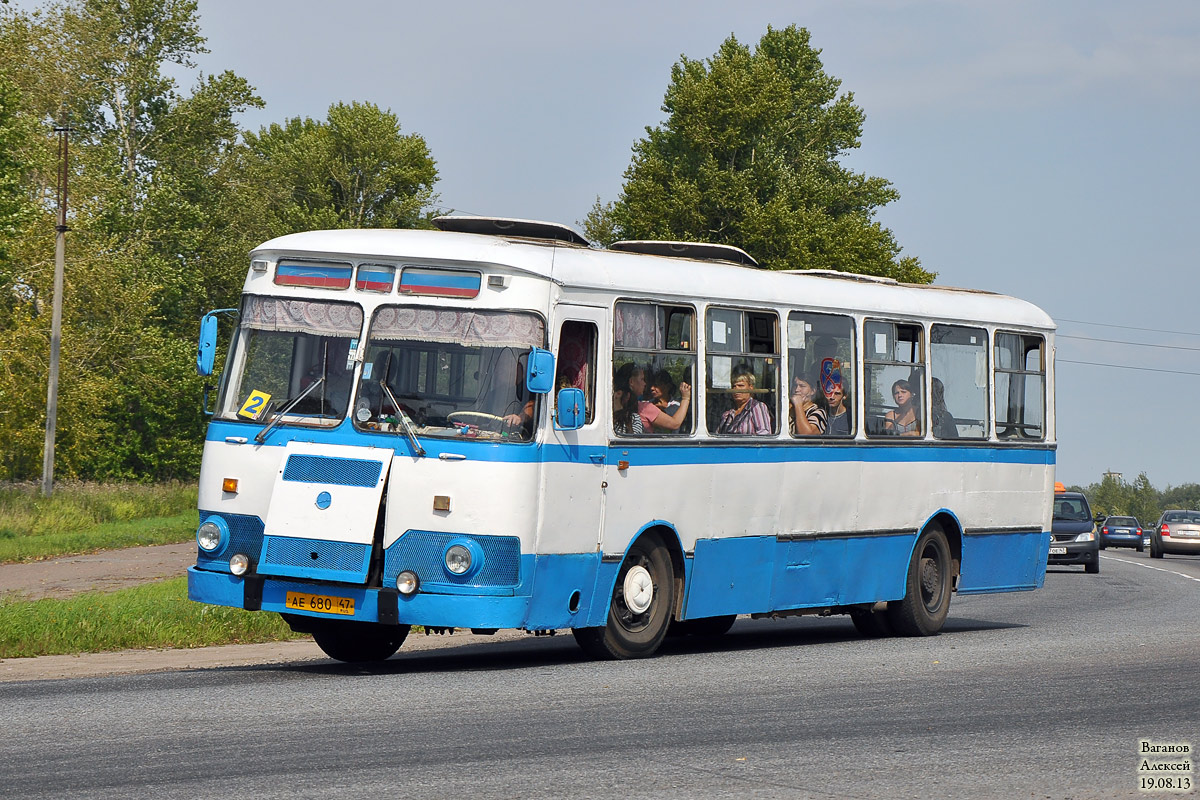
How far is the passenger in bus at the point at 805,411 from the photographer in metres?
15.3

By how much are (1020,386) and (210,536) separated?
955 cm

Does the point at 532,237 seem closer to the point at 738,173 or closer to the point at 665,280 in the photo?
the point at 665,280

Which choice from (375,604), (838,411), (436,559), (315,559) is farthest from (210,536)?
(838,411)

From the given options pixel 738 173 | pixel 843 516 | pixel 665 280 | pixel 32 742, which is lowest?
pixel 32 742

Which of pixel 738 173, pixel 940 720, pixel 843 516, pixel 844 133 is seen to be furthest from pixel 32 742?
pixel 844 133

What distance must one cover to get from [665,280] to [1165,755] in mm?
6077

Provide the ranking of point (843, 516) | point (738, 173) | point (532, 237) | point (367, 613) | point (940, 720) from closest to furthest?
point (940, 720), point (367, 613), point (532, 237), point (843, 516), point (738, 173)

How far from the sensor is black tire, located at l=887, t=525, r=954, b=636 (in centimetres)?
1697

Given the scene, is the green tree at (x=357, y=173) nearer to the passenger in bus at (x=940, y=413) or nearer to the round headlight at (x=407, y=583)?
the passenger in bus at (x=940, y=413)

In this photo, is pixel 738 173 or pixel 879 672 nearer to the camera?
pixel 879 672

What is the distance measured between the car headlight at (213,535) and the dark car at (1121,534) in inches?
2574

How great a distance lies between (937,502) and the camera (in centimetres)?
1717

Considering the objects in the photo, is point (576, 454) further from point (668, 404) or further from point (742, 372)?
point (742, 372)

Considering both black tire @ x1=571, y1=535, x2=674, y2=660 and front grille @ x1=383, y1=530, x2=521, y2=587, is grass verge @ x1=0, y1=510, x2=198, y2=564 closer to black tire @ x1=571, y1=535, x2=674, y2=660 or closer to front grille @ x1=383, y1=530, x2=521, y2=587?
black tire @ x1=571, y1=535, x2=674, y2=660
